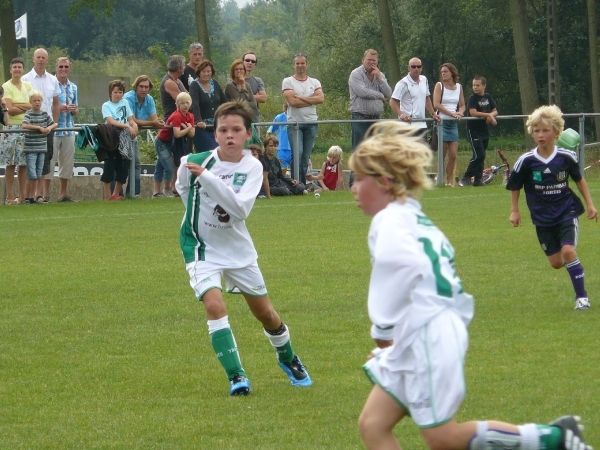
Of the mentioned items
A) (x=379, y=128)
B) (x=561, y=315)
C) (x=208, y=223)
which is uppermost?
(x=379, y=128)

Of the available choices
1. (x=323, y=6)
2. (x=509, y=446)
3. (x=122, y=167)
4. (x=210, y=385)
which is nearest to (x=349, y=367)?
(x=210, y=385)

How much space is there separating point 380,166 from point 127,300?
591cm

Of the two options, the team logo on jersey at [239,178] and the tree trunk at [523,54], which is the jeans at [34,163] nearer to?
the team logo on jersey at [239,178]

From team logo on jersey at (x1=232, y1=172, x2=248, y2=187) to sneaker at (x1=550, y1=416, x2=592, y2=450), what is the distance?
9.09 feet

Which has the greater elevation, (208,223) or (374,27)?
(374,27)

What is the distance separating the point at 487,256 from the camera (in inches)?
451

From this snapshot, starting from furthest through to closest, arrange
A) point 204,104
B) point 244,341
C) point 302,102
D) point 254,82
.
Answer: point 302,102, point 254,82, point 204,104, point 244,341

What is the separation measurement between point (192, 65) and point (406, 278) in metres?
13.6

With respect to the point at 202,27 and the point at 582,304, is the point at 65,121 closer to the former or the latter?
the point at 582,304

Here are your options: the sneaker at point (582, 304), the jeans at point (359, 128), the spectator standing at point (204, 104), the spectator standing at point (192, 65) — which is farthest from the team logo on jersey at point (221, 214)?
the jeans at point (359, 128)

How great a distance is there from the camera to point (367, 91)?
58.6 ft

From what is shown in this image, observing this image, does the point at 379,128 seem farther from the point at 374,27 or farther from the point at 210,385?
the point at 374,27

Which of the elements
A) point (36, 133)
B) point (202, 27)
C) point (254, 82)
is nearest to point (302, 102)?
point (254, 82)

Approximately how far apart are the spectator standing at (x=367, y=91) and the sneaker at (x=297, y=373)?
37.9 feet
